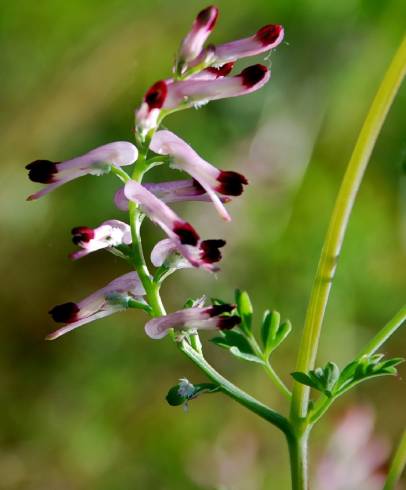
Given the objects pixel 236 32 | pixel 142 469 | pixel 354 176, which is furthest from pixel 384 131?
pixel 354 176

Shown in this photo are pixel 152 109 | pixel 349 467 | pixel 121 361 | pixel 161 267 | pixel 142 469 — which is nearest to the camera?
pixel 152 109

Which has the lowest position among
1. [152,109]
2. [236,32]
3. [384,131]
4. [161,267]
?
[161,267]

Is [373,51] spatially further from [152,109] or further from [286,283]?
[152,109]

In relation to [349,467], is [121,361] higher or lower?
higher

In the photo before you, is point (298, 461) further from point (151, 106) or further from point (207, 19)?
point (207, 19)

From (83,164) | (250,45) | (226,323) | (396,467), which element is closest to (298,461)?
(396,467)

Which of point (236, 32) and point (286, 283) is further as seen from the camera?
point (236, 32)

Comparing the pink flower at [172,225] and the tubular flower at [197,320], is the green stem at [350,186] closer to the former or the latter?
the tubular flower at [197,320]

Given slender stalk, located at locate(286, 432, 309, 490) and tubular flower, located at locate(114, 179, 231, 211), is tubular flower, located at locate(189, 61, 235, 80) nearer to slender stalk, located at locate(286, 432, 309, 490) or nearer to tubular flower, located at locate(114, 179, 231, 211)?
tubular flower, located at locate(114, 179, 231, 211)

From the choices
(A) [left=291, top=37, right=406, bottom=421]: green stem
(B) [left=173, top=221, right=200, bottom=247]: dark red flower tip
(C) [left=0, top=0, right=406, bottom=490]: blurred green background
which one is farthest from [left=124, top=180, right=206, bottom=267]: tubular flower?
(C) [left=0, top=0, right=406, bottom=490]: blurred green background
